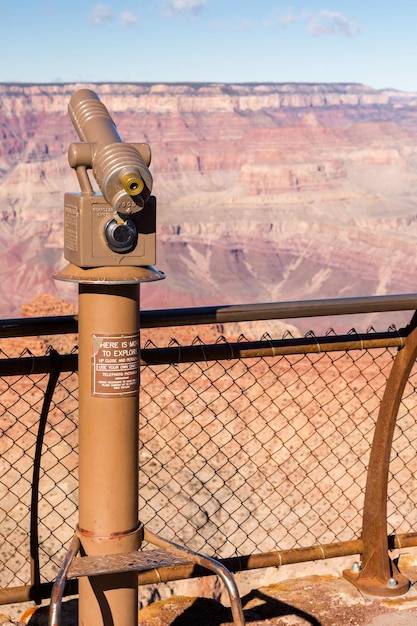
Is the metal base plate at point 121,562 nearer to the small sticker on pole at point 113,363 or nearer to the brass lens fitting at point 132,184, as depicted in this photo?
the small sticker on pole at point 113,363

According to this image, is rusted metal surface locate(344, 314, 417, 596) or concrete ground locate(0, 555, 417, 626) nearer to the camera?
concrete ground locate(0, 555, 417, 626)

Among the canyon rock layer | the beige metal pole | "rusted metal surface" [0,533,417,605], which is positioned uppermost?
the canyon rock layer

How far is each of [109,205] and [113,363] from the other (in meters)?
0.48

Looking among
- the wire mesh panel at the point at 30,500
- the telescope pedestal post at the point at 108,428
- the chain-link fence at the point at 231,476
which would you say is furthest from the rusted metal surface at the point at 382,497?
the wire mesh panel at the point at 30,500

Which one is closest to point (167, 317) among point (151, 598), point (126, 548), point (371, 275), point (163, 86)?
point (126, 548)

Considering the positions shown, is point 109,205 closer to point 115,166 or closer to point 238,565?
point 115,166

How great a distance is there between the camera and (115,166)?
218cm

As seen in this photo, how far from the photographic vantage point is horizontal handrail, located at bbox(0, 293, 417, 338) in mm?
2662

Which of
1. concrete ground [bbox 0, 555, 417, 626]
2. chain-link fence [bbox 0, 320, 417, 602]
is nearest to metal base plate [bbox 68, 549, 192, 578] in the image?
concrete ground [bbox 0, 555, 417, 626]

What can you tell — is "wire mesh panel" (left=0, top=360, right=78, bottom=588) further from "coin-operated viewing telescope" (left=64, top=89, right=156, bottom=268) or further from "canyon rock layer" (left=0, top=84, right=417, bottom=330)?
"canyon rock layer" (left=0, top=84, right=417, bottom=330)

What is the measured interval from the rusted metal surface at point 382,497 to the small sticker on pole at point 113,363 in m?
1.30

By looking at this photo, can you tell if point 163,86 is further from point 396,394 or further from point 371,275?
point 396,394

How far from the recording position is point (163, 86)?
5595 inches

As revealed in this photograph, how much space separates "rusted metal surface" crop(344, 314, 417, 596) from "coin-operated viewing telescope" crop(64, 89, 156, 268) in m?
1.38
